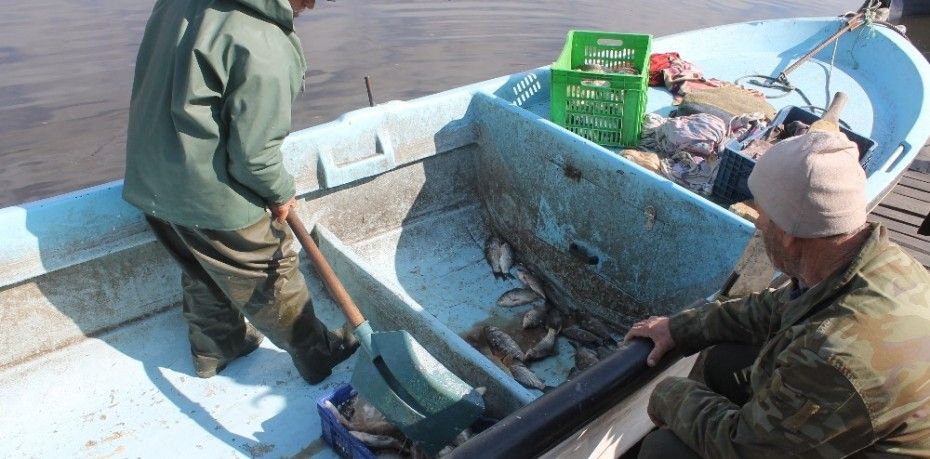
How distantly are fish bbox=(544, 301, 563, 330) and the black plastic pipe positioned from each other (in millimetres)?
1663

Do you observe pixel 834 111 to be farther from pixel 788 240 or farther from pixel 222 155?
pixel 222 155

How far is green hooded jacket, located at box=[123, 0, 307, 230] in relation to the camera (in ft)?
9.13

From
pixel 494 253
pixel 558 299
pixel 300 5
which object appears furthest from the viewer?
pixel 494 253

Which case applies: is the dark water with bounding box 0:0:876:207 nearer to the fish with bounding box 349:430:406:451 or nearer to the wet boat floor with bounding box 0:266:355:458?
the wet boat floor with bounding box 0:266:355:458

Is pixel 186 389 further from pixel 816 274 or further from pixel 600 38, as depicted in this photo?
pixel 600 38

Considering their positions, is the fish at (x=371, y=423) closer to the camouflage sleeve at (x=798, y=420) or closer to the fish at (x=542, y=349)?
the fish at (x=542, y=349)

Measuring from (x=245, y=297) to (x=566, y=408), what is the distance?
74.6 inches

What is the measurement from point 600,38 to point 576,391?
350 centimetres

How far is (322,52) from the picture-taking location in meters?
10.5

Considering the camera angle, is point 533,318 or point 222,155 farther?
point 533,318

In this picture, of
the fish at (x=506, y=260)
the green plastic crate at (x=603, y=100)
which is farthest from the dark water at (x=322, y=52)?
the green plastic crate at (x=603, y=100)

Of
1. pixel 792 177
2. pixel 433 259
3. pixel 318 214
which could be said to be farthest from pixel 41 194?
pixel 792 177

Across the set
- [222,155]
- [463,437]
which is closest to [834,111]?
[463,437]

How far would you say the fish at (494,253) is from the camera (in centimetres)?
488
